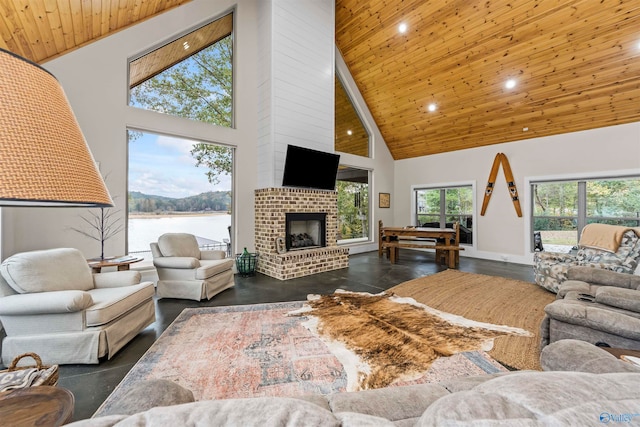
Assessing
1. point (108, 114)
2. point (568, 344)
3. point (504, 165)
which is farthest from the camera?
point (504, 165)

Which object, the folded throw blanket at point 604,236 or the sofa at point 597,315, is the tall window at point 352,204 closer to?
the folded throw blanket at point 604,236

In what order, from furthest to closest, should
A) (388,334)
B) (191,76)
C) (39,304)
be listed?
(191,76)
(388,334)
(39,304)

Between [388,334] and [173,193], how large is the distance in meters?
4.03

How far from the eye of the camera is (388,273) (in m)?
4.91

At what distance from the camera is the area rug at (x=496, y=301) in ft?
7.23

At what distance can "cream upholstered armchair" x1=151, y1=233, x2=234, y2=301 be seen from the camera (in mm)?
3367

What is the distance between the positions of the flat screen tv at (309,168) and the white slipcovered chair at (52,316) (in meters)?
3.20

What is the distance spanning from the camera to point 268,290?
12.7 ft

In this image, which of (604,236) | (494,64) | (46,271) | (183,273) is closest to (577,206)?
(604,236)

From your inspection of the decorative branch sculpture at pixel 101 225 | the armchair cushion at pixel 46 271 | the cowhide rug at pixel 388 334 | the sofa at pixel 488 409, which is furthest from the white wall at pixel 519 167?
the armchair cushion at pixel 46 271

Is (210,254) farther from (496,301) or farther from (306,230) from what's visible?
(496,301)

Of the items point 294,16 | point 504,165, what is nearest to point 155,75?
point 294,16

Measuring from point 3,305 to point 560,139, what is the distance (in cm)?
842

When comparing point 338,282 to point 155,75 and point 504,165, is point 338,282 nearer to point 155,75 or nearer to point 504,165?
point 155,75
